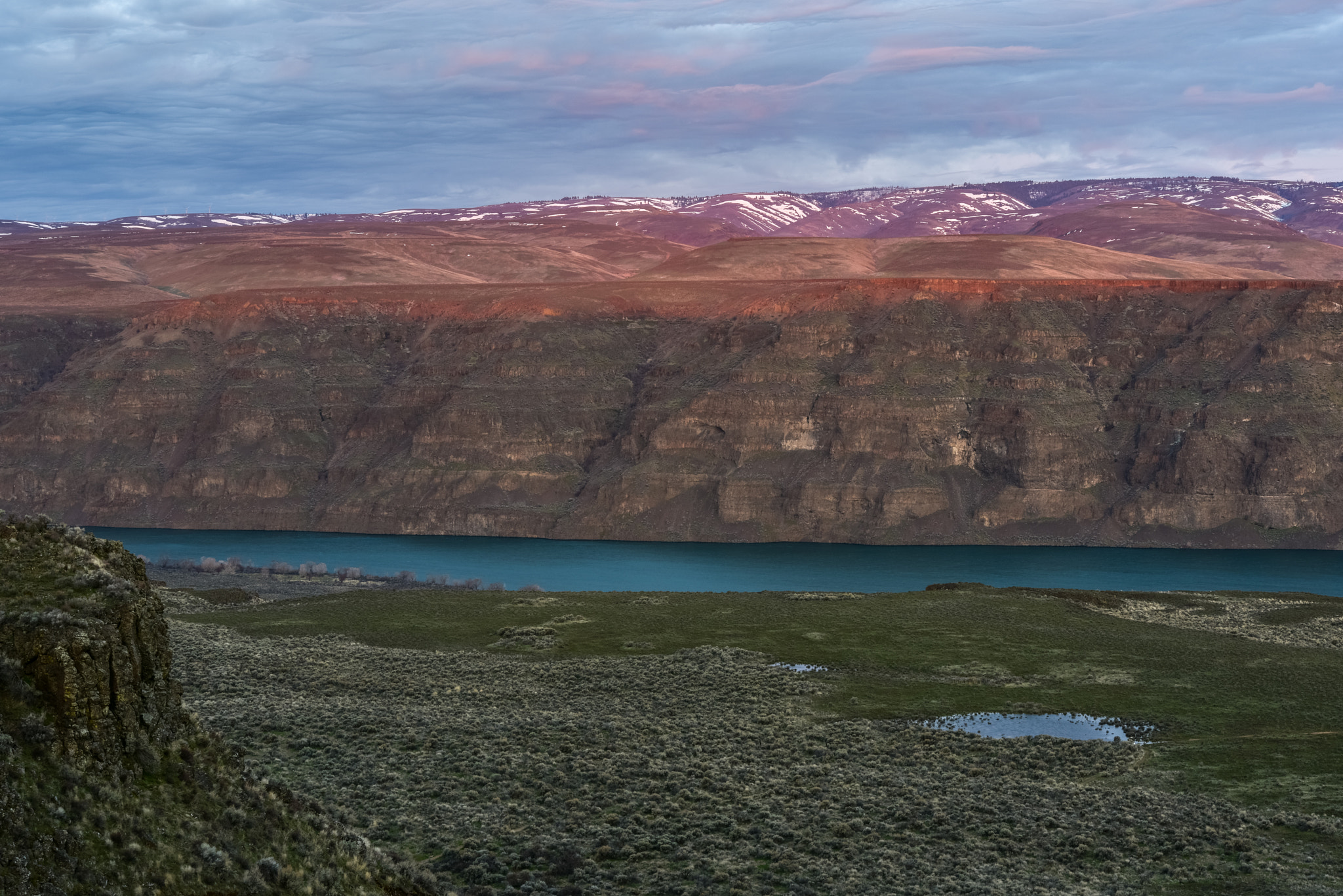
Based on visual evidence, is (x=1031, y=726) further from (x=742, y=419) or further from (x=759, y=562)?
(x=742, y=419)

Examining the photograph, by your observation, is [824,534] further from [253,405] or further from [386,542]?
[253,405]

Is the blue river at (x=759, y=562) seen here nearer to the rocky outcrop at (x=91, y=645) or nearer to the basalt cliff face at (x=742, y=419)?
the basalt cliff face at (x=742, y=419)

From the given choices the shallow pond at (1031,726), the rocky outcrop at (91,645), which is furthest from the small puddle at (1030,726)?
the rocky outcrop at (91,645)

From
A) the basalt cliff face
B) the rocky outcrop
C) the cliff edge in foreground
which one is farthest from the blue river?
the rocky outcrop

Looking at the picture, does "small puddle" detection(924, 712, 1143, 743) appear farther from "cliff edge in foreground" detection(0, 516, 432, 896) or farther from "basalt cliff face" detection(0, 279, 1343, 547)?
"basalt cliff face" detection(0, 279, 1343, 547)

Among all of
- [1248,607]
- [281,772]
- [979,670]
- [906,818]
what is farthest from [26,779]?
[1248,607]
